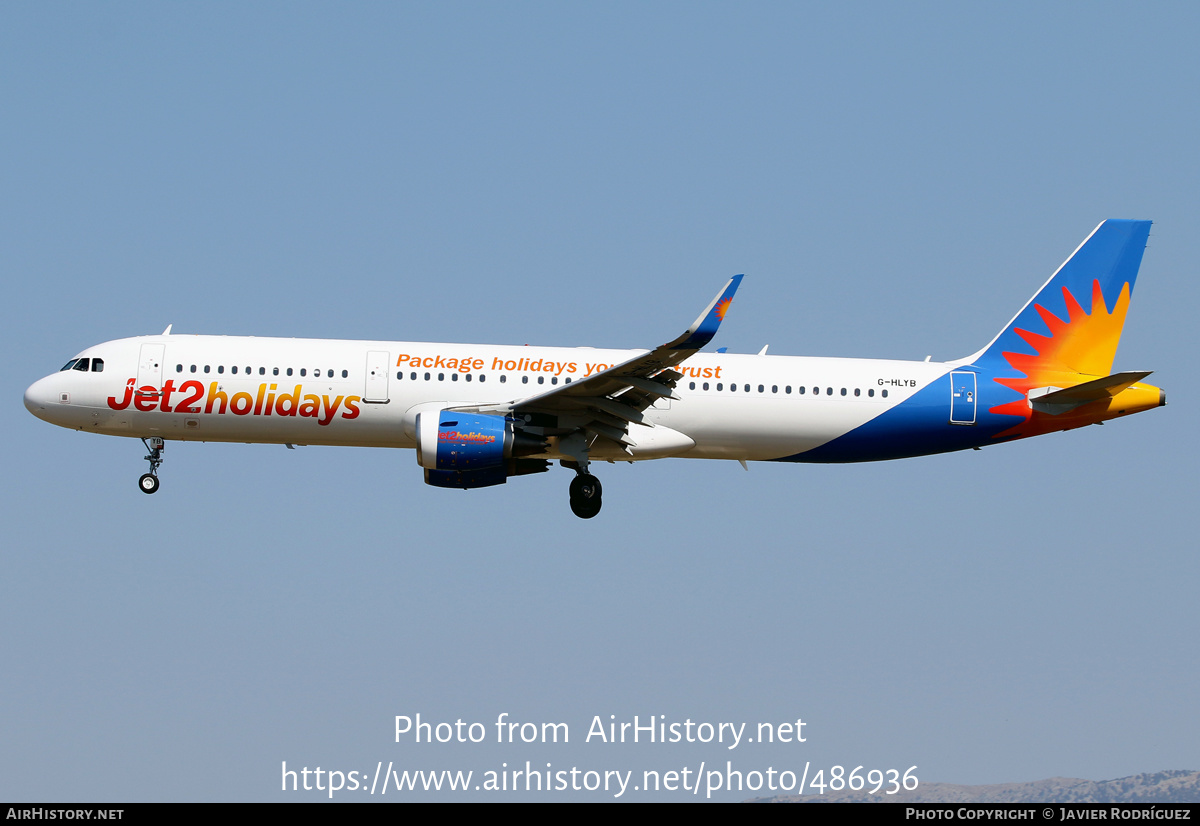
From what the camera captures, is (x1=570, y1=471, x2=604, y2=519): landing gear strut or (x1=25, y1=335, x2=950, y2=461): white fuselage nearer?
(x1=25, y1=335, x2=950, y2=461): white fuselage

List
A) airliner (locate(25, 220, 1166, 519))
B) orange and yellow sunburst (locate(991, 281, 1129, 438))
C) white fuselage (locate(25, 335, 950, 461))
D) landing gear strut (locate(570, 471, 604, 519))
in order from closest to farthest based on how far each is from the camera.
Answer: airliner (locate(25, 220, 1166, 519)) → white fuselage (locate(25, 335, 950, 461)) → landing gear strut (locate(570, 471, 604, 519)) → orange and yellow sunburst (locate(991, 281, 1129, 438))

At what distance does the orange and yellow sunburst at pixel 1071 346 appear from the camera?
33.9 meters

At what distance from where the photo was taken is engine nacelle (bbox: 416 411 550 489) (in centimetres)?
3005

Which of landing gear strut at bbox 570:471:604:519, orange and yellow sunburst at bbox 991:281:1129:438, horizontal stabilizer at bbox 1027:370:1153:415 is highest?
orange and yellow sunburst at bbox 991:281:1129:438

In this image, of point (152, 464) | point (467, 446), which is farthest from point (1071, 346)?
point (152, 464)

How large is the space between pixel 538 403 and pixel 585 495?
2.90 m

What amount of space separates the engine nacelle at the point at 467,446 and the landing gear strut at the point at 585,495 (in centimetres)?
150

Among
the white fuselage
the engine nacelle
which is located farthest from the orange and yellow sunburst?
the engine nacelle

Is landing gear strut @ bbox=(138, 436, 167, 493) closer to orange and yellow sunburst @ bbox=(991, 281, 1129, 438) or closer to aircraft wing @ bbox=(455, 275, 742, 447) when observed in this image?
aircraft wing @ bbox=(455, 275, 742, 447)

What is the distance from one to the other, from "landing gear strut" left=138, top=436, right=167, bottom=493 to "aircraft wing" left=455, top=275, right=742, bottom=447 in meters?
8.22

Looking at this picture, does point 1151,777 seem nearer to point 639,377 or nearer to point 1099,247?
point 1099,247

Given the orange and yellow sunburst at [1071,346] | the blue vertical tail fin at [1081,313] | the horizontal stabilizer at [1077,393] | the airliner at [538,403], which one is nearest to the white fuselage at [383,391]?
the airliner at [538,403]

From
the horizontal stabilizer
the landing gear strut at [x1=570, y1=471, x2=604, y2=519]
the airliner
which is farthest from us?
the landing gear strut at [x1=570, y1=471, x2=604, y2=519]

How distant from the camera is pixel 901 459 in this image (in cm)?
3359
